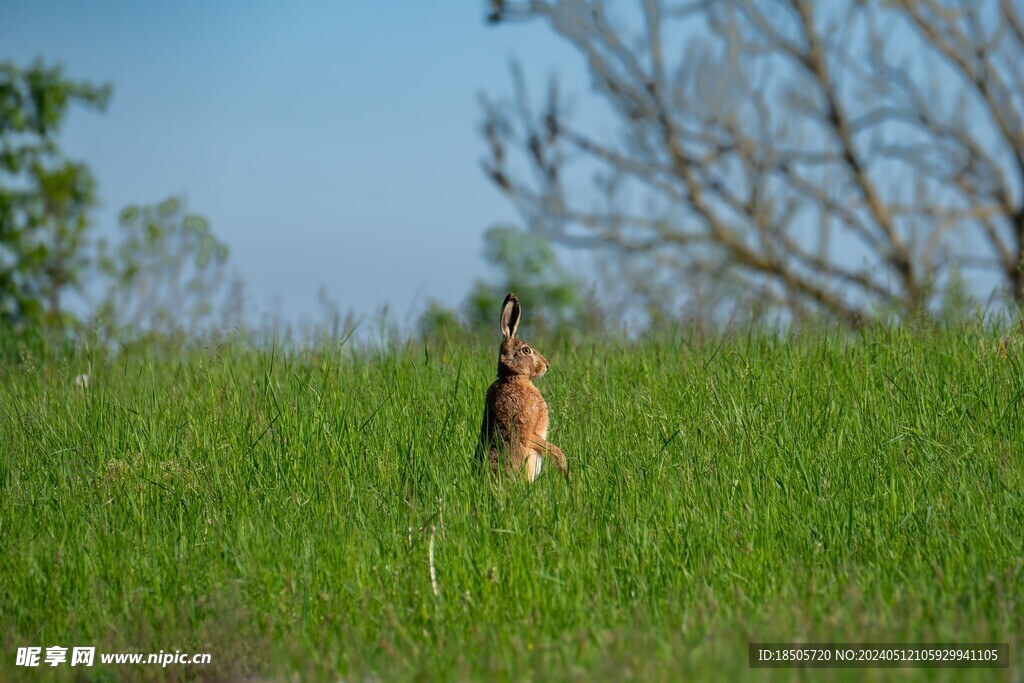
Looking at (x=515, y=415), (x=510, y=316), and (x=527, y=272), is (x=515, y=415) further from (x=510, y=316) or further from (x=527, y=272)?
(x=527, y=272)

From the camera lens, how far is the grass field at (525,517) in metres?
3.89

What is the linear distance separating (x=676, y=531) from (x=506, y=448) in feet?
3.26

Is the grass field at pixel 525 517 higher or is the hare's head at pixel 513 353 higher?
the hare's head at pixel 513 353

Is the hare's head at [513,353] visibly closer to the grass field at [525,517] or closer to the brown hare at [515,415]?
the brown hare at [515,415]

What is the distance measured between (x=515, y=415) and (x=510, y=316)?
21.2 inches

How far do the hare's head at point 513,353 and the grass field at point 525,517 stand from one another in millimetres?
516

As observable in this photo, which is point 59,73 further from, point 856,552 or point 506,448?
point 856,552

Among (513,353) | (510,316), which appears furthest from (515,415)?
(510,316)

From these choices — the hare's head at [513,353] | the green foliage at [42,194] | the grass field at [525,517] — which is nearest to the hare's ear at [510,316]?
the hare's head at [513,353]

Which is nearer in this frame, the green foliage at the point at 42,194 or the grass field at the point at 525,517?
the grass field at the point at 525,517

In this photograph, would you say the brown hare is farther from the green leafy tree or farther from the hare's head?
the green leafy tree

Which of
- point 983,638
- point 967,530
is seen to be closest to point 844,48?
point 967,530

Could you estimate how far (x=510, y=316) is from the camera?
213 inches

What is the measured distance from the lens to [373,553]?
15.2 ft
